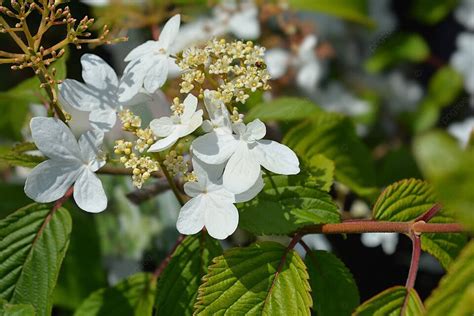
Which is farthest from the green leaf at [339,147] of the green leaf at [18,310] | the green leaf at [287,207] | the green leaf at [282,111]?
the green leaf at [18,310]

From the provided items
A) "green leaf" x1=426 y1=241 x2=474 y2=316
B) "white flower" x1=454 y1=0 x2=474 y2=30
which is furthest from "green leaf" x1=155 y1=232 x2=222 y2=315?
"white flower" x1=454 y1=0 x2=474 y2=30

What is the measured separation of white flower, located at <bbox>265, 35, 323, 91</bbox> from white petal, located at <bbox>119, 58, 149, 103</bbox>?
0.81 m

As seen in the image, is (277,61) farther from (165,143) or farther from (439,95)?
(165,143)

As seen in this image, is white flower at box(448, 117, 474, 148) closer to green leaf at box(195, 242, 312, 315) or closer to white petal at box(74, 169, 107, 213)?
green leaf at box(195, 242, 312, 315)

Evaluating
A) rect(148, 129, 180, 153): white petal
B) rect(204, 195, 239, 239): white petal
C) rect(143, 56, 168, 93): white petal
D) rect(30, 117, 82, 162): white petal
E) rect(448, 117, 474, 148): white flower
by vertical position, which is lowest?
rect(448, 117, 474, 148): white flower

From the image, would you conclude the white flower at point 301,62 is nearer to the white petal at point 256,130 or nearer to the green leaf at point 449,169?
the white petal at point 256,130

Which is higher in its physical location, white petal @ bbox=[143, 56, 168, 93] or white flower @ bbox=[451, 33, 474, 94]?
white petal @ bbox=[143, 56, 168, 93]

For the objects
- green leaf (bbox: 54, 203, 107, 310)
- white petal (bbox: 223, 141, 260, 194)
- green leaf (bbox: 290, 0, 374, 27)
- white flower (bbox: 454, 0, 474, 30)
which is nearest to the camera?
white petal (bbox: 223, 141, 260, 194)

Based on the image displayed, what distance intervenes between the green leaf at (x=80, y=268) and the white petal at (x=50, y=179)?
51 cm

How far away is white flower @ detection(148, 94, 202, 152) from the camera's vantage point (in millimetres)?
673

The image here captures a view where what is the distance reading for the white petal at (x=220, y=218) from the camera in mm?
676

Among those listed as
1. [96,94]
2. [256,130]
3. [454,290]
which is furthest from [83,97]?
[454,290]

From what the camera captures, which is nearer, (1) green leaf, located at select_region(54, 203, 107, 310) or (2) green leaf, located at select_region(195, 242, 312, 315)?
(2) green leaf, located at select_region(195, 242, 312, 315)

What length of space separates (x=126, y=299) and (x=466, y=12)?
1.28m
